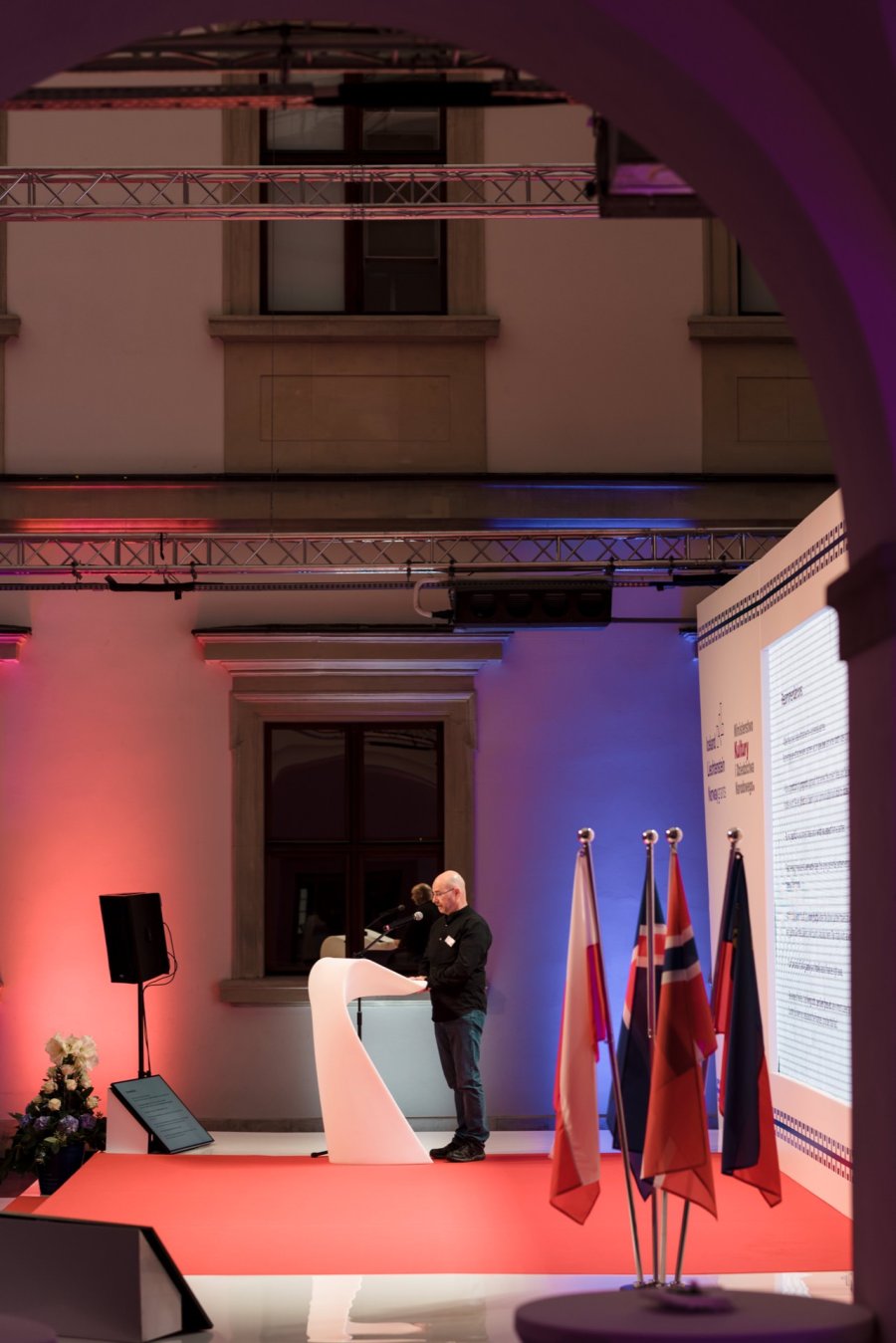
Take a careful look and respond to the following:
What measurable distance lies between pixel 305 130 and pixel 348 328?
56.2 inches

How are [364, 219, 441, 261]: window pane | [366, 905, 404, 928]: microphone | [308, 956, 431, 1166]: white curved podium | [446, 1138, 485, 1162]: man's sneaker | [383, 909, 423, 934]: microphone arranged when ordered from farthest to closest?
[364, 219, 441, 261]: window pane < [366, 905, 404, 928]: microphone < [383, 909, 423, 934]: microphone < [446, 1138, 485, 1162]: man's sneaker < [308, 956, 431, 1166]: white curved podium

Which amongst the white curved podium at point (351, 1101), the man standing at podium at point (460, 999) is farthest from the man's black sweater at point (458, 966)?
the white curved podium at point (351, 1101)

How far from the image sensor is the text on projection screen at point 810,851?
750 cm

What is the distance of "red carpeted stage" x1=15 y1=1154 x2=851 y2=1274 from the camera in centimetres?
671

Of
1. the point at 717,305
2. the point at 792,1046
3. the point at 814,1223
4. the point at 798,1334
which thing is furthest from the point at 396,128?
the point at 798,1334

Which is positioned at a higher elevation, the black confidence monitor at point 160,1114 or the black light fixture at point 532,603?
the black light fixture at point 532,603

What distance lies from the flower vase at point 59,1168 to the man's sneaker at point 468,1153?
7.27ft

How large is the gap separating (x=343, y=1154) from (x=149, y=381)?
4.92m

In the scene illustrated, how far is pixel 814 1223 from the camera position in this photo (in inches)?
288

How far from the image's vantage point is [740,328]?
10664 millimetres

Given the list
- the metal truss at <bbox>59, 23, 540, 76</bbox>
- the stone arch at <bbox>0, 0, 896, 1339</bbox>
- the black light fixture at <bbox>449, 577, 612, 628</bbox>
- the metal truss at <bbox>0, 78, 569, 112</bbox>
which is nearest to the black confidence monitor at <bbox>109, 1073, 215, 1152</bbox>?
the black light fixture at <bbox>449, 577, 612, 628</bbox>

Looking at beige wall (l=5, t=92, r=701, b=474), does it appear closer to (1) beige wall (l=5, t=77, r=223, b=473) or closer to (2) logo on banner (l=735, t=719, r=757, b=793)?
(1) beige wall (l=5, t=77, r=223, b=473)

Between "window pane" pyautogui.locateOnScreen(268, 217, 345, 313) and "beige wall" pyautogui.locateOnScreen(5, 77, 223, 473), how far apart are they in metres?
0.38

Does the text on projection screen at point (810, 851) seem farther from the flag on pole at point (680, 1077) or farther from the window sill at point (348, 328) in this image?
the window sill at point (348, 328)
